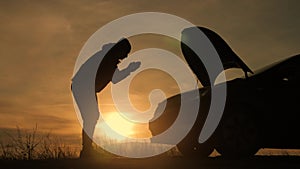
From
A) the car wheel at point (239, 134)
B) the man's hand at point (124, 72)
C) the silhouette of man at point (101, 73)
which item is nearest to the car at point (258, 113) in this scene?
the car wheel at point (239, 134)

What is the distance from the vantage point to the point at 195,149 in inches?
351

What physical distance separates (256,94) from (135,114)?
2.87 metres

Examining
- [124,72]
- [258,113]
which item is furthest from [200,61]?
[258,113]

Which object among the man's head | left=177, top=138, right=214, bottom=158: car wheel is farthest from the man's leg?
left=177, top=138, right=214, bottom=158: car wheel

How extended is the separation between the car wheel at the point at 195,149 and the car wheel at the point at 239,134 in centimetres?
46

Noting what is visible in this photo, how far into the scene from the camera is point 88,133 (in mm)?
8398

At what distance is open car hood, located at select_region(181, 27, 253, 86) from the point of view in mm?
8664

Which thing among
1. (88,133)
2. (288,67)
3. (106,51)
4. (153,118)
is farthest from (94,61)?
(288,67)

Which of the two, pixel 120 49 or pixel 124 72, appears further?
pixel 124 72

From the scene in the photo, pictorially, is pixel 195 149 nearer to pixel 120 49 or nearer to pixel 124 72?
pixel 124 72

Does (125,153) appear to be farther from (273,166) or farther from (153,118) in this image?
(273,166)

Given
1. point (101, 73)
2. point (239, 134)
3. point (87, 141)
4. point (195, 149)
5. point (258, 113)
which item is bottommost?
point (195, 149)

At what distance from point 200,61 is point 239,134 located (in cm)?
221

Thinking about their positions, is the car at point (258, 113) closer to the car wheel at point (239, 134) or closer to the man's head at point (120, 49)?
the car wheel at point (239, 134)
